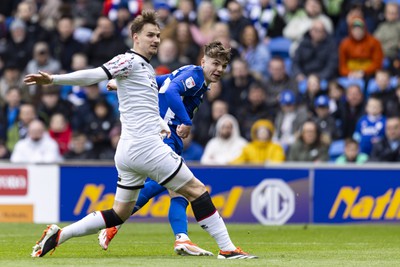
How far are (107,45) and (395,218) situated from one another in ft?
24.8

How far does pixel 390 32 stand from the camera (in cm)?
2067

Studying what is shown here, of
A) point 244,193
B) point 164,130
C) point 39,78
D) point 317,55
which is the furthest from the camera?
point 317,55

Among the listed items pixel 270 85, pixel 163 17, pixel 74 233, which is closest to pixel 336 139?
pixel 270 85

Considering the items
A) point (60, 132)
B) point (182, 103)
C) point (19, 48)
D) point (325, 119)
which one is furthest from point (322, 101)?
point (182, 103)

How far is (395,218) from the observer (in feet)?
56.0

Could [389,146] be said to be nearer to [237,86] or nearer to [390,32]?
[390,32]

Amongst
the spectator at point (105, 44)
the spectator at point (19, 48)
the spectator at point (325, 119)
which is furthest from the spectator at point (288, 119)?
the spectator at point (19, 48)

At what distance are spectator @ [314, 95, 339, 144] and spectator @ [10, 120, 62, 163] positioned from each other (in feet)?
15.7

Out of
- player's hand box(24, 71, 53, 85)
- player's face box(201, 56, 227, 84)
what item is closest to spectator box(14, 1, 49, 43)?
player's face box(201, 56, 227, 84)

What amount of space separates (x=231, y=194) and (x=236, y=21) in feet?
18.7

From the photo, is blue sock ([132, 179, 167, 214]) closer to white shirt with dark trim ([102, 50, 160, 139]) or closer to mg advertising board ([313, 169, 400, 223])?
white shirt with dark trim ([102, 50, 160, 139])

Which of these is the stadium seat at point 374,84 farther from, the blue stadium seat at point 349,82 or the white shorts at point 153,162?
the white shorts at point 153,162

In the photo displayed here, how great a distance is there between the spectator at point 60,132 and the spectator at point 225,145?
2811 mm

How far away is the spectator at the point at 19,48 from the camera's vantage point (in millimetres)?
22359
